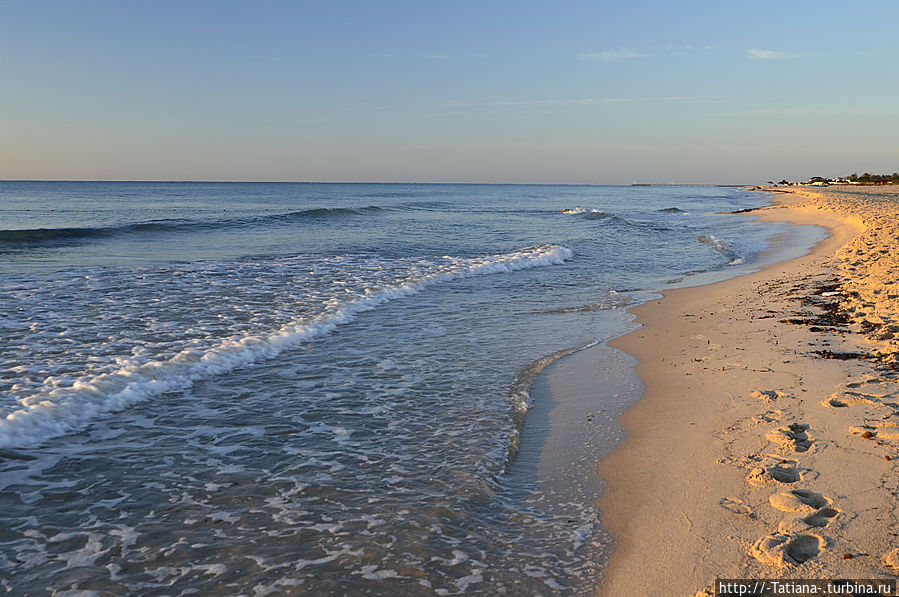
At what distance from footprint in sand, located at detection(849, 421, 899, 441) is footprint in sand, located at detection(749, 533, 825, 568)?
5.25 ft

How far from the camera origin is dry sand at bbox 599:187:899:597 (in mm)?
2961

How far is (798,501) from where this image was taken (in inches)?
134

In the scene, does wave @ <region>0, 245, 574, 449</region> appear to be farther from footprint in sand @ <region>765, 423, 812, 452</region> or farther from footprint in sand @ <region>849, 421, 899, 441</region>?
footprint in sand @ <region>849, 421, 899, 441</region>

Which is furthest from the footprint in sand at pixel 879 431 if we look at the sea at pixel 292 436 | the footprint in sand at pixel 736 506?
the sea at pixel 292 436

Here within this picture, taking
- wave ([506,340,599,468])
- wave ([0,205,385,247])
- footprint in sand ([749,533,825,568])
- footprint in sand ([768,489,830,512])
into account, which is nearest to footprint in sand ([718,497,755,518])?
footprint in sand ([768,489,830,512])

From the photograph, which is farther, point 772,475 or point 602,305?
point 602,305

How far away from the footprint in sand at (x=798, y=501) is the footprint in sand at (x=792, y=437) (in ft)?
2.23

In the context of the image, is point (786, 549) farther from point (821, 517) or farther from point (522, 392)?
point (522, 392)

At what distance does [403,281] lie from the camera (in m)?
13.1

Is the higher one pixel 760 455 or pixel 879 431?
pixel 879 431

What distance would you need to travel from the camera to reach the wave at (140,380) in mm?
4820

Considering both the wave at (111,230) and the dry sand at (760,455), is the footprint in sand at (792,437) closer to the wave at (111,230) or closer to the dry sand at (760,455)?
the dry sand at (760,455)

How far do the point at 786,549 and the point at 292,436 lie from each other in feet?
12.1

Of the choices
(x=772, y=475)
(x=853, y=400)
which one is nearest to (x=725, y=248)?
(x=853, y=400)
